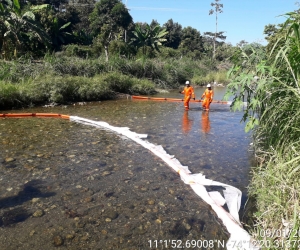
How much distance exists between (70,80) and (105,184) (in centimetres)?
1028

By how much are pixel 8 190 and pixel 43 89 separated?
922 cm

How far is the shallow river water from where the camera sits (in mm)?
3729

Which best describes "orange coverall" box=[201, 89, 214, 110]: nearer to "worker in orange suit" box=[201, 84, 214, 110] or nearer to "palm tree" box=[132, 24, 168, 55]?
"worker in orange suit" box=[201, 84, 214, 110]

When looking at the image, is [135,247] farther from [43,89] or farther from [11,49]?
[11,49]

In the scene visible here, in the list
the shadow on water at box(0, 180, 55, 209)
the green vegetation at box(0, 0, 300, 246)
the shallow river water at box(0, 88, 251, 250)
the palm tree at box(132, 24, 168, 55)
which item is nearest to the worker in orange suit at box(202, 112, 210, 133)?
the shallow river water at box(0, 88, 251, 250)

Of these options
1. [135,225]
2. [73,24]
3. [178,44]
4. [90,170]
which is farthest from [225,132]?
[178,44]

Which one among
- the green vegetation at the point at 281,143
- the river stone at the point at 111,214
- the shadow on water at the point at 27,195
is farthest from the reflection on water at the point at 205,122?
the shadow on water at the point at 27,195

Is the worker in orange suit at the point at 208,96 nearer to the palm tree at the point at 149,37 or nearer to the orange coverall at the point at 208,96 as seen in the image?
the orange coverall at the point at 208,96

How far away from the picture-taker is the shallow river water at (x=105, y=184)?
3.73 meters

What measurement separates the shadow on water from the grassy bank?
26.4 ft

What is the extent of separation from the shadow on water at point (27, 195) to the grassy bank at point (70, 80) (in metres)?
8.05

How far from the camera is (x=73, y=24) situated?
39.0m

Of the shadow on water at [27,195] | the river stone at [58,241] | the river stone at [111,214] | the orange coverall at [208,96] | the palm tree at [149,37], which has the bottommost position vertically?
the river stone at [58,241]

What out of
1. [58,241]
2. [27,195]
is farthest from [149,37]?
[58,241]
